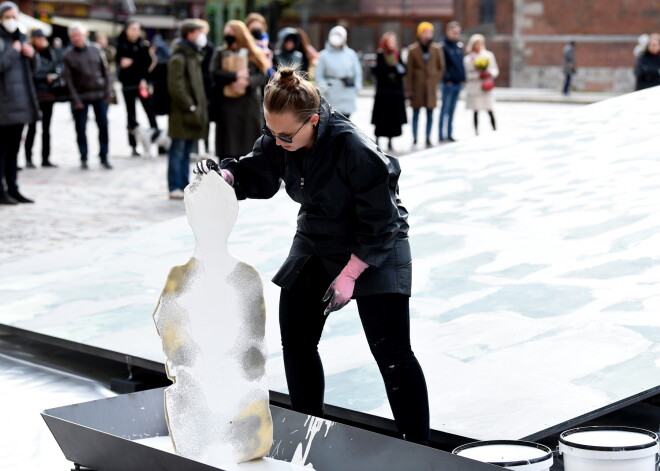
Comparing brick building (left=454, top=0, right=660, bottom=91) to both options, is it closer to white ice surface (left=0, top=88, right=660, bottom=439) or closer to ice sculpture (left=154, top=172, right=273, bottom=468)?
white ice surface (left=0, top=88, right=660, bottom=439)

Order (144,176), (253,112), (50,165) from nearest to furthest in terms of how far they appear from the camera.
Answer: (253,112) < (144,176) < (50,165)

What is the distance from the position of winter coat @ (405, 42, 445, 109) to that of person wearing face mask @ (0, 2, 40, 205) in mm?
6470

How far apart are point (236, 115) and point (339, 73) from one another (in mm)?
3494

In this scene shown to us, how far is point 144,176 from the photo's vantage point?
45.1 ft

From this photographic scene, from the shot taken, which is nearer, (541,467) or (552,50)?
(541,467)

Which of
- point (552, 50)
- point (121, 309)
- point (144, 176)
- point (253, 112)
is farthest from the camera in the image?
point (552, 50)

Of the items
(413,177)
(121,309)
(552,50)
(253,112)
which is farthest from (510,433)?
(552,50)

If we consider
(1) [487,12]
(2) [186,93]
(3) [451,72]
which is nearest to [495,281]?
(2) [186,93]

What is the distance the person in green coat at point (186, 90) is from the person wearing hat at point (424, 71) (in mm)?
5287

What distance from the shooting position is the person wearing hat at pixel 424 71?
15.9 meters

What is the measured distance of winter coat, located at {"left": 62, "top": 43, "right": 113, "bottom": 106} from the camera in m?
14.0

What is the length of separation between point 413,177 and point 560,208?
5.82ft

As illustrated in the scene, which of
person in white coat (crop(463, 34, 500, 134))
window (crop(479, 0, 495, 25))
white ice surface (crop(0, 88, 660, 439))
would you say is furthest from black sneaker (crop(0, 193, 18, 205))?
window (crop(479, 0, 495, 25))

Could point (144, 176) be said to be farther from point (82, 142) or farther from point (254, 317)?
point (254, 317)
